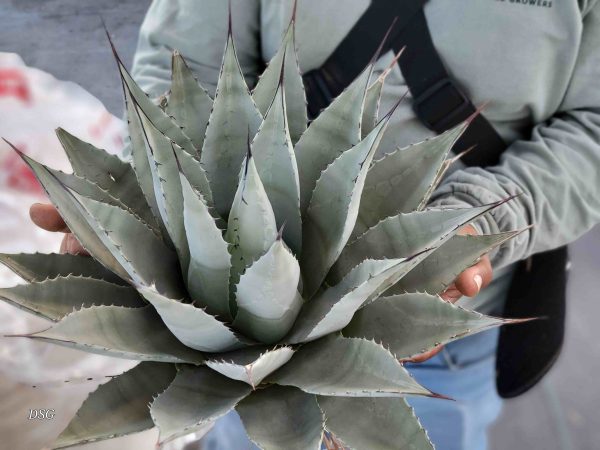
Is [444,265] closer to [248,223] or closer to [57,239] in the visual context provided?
[248,223]

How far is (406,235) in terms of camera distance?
15.2 inches

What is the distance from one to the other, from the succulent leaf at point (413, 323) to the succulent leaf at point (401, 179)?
65mm

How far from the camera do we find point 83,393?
28.6 inches

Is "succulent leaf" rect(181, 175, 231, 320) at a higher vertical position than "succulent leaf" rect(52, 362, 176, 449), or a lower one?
higher

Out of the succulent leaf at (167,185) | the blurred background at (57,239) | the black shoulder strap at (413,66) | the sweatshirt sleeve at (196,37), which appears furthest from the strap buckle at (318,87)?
the succulent leaf at (167,185)

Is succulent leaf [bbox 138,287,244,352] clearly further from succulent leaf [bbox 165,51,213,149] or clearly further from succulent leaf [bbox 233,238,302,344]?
succulent leaf [bbox 165,51,213,149]

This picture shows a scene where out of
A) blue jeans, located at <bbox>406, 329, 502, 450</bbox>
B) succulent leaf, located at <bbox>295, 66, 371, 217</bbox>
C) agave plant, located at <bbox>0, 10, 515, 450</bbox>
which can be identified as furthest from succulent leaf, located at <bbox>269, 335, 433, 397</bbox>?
blue jeans, located at <bbox>406, 329, 502, 450</bbox>

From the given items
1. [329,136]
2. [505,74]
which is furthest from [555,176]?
[329,136]

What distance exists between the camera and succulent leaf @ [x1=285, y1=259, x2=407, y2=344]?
0.33 meters

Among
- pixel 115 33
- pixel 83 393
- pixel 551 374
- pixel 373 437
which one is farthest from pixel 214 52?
pixel 115 33

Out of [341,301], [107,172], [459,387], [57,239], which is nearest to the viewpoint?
[341,301]

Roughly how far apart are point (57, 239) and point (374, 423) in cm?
63

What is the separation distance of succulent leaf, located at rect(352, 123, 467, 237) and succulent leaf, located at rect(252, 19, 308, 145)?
0.22ft

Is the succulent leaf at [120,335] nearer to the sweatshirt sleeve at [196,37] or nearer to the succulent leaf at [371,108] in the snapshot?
the succulent leaf at [371,108]
